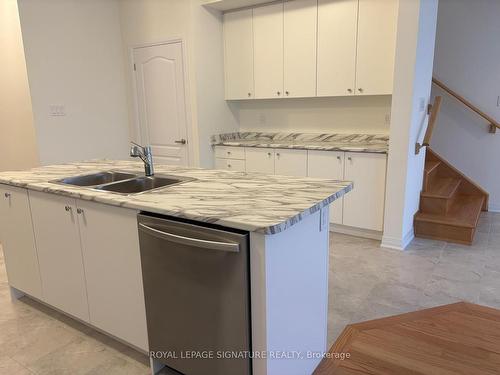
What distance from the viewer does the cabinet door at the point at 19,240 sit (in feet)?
7.50

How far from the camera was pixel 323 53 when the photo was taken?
3.75 m

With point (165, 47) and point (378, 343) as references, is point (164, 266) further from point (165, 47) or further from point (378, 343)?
point (165, 47)

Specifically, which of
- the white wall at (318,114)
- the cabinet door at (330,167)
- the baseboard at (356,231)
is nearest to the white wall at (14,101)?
the white wall at (318,114)

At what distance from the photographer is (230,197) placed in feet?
5.54

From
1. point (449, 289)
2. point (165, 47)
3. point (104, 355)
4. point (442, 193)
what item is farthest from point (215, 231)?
point (165, 47)

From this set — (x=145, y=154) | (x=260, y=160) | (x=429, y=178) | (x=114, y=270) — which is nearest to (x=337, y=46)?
(x=260, y=160)

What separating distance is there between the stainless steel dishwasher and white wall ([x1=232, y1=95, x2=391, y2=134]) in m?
3.04

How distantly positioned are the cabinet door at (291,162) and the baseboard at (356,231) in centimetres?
65

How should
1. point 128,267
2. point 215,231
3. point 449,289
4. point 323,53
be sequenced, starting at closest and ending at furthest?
point 215,231, point 128,267, point 449,289, point 323,53

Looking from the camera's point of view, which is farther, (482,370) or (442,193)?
(442,193)

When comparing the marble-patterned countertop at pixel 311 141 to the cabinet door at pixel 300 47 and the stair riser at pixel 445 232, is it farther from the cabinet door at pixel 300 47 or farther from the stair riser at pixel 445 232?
→ the stair riser at pixel 445 232

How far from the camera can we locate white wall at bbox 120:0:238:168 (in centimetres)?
412

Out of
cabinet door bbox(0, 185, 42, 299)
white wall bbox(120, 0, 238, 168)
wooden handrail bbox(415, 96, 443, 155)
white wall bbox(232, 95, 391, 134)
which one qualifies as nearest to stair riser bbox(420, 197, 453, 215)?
wooden handrail bbox(415, 96, 443, 155)

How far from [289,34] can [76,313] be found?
3.29 meters
